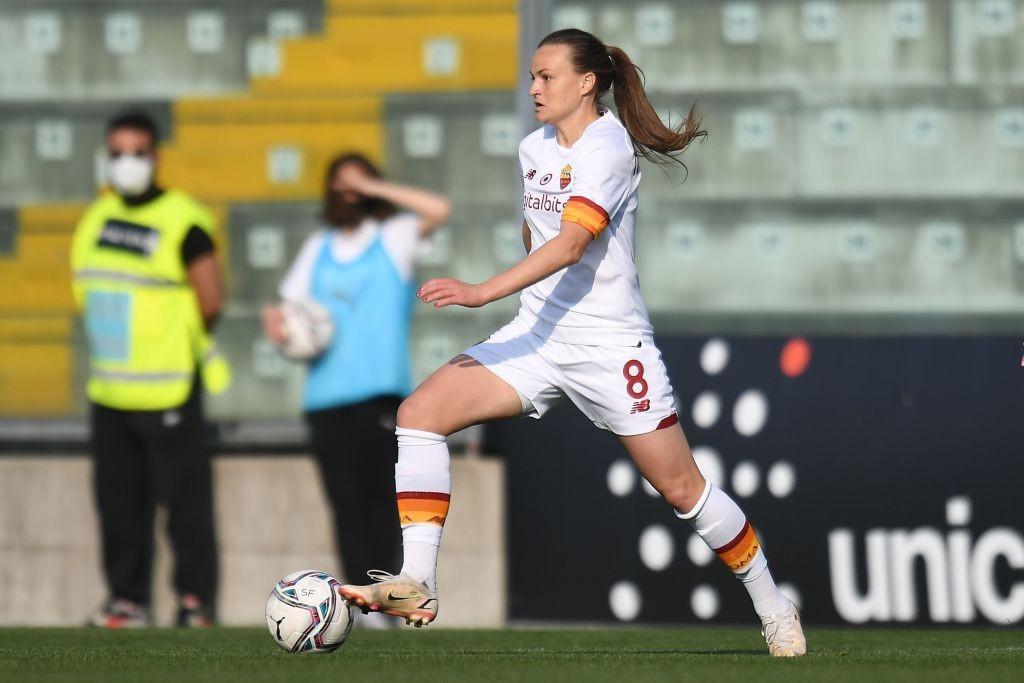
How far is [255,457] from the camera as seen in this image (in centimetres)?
790

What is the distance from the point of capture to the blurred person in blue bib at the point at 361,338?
743cm

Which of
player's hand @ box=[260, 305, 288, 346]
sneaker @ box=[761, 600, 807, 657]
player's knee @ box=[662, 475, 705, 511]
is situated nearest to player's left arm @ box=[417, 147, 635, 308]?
player's knee @ box=[662, 475, 705, 511]

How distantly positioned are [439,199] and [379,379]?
2.50ft

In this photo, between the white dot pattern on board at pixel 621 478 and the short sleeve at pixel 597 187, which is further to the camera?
the white dot pattern on board at pixel 621 478

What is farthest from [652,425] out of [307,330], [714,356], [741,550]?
[307,330]

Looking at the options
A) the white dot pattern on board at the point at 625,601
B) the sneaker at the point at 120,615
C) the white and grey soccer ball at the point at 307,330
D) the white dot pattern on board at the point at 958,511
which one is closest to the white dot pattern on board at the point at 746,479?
the white dot pattern on board at the point at 625,601

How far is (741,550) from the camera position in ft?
17.1

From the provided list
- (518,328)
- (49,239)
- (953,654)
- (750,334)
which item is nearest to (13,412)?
(49,239)

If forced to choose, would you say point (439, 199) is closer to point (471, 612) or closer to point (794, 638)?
point (471, 612)

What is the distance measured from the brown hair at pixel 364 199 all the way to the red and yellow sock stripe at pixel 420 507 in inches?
105

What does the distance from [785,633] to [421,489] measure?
107 cm

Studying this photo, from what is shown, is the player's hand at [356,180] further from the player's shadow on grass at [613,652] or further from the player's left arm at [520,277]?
the player's left arm at [520,277]

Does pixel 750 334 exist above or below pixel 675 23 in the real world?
below

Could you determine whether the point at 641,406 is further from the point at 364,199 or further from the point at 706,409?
the point at 364,199
